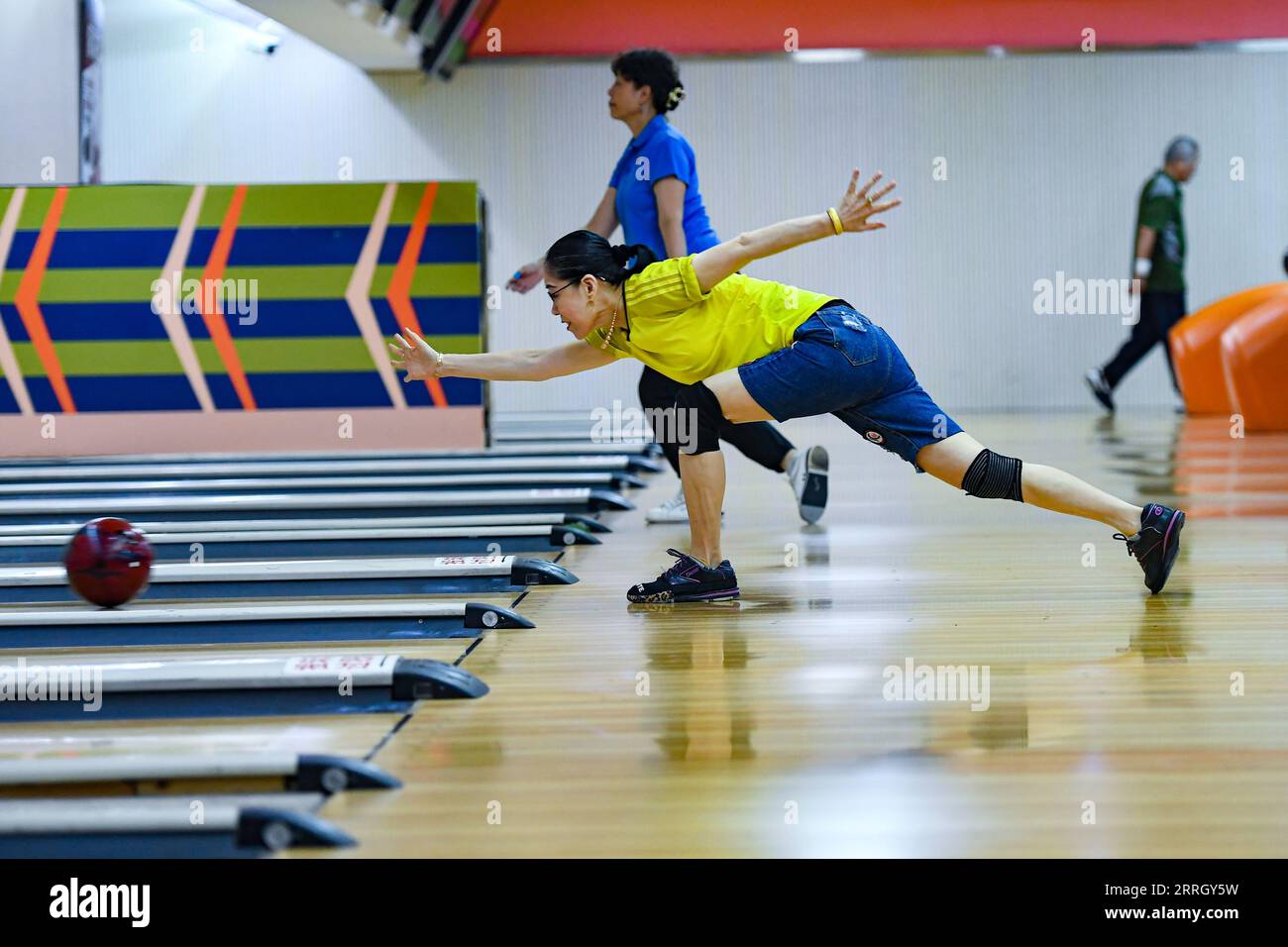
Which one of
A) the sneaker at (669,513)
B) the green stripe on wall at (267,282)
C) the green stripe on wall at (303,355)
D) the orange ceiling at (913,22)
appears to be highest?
the orange ceiling at (913,22)

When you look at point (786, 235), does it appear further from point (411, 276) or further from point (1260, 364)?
point (1260, 364)

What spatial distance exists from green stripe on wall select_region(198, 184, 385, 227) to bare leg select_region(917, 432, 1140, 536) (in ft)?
14.6

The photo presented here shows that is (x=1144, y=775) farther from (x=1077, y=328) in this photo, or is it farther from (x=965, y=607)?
(x=1077, y=328)

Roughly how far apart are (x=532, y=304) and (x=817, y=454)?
825 centimetres

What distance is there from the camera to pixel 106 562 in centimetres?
295

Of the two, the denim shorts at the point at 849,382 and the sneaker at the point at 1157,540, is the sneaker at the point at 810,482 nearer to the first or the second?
the denim shorts at the point at 849,382

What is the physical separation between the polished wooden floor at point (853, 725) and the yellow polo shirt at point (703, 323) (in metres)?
0.58

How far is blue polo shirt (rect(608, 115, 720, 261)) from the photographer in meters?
4.07

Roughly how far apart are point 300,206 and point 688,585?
14.4 feet

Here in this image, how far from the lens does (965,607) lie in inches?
126

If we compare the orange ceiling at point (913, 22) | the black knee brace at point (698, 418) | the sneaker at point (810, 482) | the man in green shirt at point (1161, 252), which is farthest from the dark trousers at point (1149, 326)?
the black knee brace at point (698, 418)

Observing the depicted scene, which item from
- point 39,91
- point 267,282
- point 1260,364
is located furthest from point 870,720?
point 39,91

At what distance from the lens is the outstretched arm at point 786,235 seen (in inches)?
114
